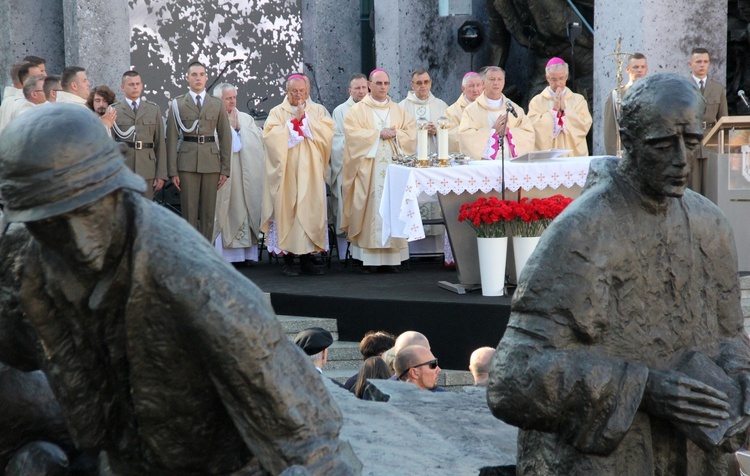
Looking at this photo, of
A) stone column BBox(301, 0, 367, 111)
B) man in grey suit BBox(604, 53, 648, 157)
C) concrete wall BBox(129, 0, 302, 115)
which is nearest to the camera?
man in grey suit BBox(604, 53, 648, 157)

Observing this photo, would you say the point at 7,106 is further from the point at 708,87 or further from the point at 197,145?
the point at 708,87

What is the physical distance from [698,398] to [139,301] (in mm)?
1622

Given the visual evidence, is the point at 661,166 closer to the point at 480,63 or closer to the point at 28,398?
the point at 28,398

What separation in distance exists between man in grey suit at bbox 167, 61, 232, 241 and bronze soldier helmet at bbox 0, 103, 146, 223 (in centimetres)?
950

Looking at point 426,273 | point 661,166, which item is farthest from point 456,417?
point 426,273

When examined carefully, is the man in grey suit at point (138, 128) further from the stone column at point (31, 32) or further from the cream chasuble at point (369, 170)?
the stone column at point (31, 32)

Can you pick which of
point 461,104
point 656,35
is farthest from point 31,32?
point 656,35

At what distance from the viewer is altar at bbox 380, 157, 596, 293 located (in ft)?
30.8

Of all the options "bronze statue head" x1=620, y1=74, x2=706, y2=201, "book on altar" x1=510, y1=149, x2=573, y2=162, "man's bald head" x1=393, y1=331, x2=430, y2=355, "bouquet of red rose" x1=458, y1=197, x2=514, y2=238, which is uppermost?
"bronze statue head" x1=620, y1=74, x2=706, y2=201

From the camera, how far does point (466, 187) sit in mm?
9398

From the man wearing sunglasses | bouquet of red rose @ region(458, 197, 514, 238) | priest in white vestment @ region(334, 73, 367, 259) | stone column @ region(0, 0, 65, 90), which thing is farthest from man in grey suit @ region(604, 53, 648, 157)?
stone column @ region(0, 0, 65, 90)

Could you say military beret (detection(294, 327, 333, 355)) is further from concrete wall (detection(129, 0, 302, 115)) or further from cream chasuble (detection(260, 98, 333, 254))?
concrete wall (detection(129, 0, 302, 115))

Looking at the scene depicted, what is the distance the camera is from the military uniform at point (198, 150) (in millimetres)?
11383

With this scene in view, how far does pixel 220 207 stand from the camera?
12.4 meters
